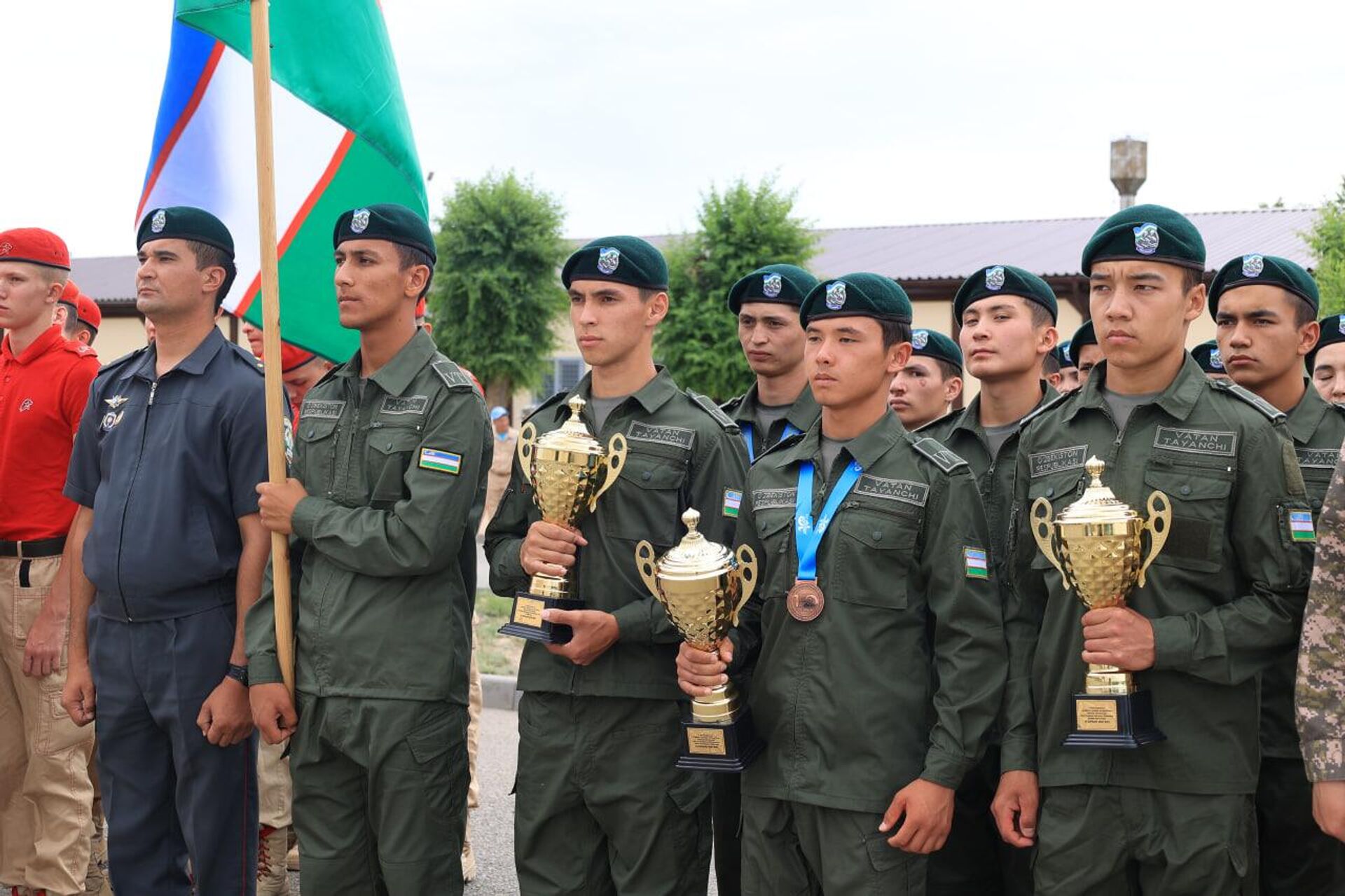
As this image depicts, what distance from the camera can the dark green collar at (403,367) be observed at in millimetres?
3830

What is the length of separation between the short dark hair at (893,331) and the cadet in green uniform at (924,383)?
1.60 metres

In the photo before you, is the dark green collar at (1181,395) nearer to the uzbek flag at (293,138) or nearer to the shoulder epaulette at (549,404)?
the shoulder epaulette at (549,404)

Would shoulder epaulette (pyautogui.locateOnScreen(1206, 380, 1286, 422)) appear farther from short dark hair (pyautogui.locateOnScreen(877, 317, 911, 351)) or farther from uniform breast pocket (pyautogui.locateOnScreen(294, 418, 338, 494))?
uniform breast pocket (pyautogui.locateOnScreen(294, 418, 338, 494))

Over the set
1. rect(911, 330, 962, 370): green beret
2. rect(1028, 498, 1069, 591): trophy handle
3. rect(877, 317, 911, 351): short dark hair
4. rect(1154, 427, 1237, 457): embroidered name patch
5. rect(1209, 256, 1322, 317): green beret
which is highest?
rect(1209, 256, 1322, 317): green beret

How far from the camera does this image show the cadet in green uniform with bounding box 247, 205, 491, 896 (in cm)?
359

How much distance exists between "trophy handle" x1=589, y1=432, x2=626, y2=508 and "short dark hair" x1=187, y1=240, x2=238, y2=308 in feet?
5.47

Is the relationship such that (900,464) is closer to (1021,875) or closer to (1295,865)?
(1021,875)

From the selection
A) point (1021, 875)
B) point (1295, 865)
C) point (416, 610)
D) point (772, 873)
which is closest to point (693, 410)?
point (416, 610)

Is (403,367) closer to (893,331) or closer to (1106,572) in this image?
(893,331)

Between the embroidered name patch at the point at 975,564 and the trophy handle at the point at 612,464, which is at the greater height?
the trophy handle at the point at 612,464

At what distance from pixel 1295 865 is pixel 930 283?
20513mm

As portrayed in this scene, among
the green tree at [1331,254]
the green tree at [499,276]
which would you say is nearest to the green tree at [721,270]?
the green tree at [499,276]

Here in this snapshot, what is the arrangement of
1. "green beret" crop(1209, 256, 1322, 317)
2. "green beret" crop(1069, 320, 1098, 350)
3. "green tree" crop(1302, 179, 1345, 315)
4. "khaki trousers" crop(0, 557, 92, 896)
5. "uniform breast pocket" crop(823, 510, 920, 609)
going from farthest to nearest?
"green tree" crop(1302, 179, 1345, 315)
"green beret" crop(1069, 320, 1098, 350)
"khaki trousers" crop(0, 557, 92, 896)
"green beret" crop(1209, 256, 1322, 317)
"uniform breast pocket" crop(823, 510, 920, 609)

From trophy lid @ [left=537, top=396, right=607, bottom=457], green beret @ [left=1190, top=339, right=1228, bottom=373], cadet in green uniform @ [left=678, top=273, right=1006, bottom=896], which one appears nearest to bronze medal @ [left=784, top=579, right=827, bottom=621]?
cadet in green uniform @ [left=678, top=273, right=1006, bottom=896]
